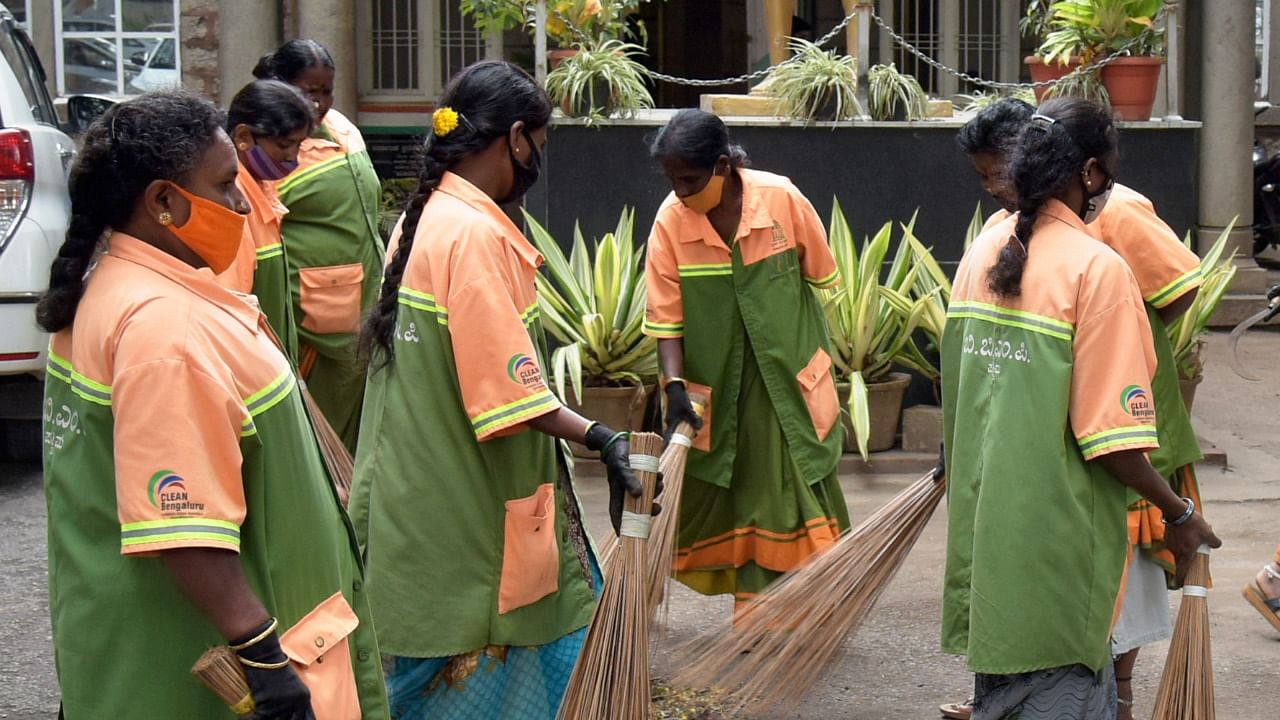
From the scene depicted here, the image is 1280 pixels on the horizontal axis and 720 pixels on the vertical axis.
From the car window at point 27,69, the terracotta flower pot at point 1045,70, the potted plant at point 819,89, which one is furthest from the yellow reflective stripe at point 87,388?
the terracotta flower pot at point 1045,70

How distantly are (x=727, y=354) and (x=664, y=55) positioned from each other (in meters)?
11.0

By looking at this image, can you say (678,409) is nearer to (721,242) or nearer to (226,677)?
(721,242)

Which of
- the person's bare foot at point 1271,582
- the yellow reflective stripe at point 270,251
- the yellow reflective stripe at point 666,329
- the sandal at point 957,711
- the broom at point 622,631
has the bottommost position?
the sandal at point 957,711

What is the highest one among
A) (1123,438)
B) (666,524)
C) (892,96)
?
(892,96)

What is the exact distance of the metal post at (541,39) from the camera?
7.60m

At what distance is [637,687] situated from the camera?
346cm

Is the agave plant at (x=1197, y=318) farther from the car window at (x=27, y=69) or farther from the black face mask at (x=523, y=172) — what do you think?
the car window at (x=27, y=69)

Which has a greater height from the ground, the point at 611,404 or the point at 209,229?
the point at 209,229

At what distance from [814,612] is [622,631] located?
805 millimetres

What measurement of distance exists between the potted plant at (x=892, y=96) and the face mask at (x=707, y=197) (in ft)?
10.5

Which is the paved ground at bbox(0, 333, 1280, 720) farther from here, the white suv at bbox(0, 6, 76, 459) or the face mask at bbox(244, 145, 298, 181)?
the face mask at bbox(244, 145, 298, 181)

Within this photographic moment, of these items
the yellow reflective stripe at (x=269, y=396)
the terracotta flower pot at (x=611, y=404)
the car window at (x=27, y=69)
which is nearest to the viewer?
the yellow reflective stripe at (x=269, y=396)

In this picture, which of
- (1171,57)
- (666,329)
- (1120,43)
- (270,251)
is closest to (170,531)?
(270,251)

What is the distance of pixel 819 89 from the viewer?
7.46 meters
